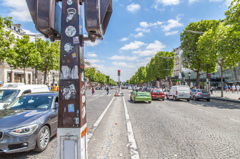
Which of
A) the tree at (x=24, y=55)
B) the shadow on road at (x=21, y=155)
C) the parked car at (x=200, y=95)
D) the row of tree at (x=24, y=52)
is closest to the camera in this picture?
the shadow on road at (x=21, y=155)

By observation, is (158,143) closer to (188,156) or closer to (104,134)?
(188,156)

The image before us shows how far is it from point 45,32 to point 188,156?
3.85 meters

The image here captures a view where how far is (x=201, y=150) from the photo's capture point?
4.21m

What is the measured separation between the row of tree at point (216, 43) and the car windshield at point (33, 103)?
57.7 feet

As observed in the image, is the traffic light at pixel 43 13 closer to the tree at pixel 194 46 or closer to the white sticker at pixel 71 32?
the white sticker at pixel 71 32

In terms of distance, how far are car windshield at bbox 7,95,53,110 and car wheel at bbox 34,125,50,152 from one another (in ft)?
2.95

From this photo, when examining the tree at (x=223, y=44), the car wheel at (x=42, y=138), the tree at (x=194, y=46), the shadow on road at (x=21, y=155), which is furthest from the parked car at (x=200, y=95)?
the shadow on road at (x=21, y=155)

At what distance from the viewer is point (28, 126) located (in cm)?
393

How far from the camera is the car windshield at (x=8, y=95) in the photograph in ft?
25.5

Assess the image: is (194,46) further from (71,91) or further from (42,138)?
(71,91)

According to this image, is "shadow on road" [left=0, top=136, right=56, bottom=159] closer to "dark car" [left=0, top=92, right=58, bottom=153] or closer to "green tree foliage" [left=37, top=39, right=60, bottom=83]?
"dark car" [left=0, top=92, right=58, bottom=153]

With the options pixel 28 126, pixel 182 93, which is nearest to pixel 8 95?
pixel 28 126

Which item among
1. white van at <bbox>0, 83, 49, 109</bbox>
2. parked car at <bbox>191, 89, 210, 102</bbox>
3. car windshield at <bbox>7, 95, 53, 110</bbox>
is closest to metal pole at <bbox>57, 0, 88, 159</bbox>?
car windshield at <bbox>7, 95, 53, 110</bbox>

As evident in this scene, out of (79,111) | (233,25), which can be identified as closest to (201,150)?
(79,111)
